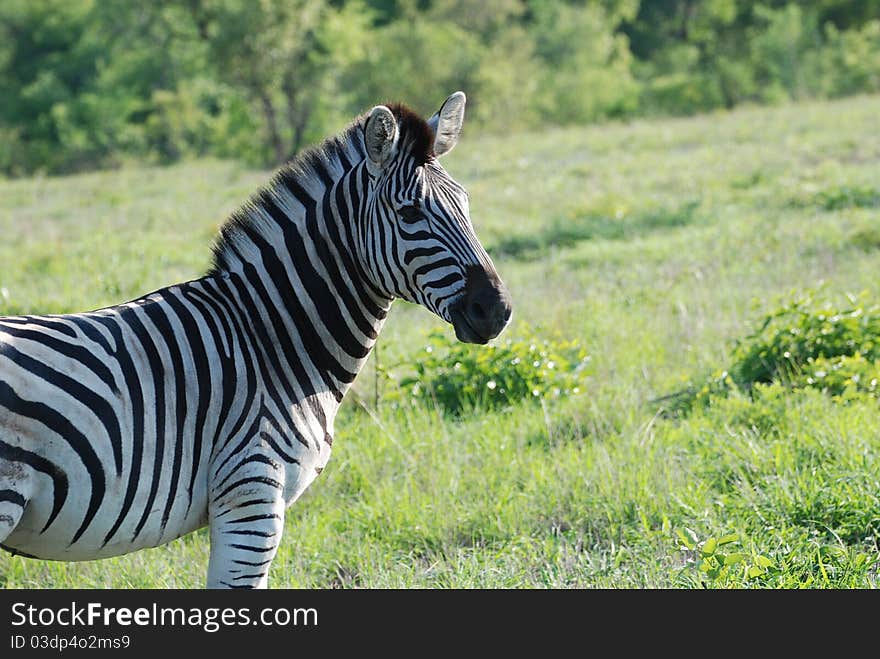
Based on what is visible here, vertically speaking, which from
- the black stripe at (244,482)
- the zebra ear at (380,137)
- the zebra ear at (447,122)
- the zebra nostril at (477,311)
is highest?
the zebra ear at (447,122)

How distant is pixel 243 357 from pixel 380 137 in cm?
88

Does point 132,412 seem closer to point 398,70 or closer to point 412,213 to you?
point 412,213

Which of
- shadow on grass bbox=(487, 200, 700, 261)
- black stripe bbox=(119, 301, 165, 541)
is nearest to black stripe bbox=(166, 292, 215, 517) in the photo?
black stripe bbox=(119, 301, 165, 541)

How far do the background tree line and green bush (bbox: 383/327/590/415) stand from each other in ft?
71.3

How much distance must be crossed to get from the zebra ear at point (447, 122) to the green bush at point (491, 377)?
2.56m

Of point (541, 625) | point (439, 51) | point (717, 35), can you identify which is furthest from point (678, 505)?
point (717, 35)

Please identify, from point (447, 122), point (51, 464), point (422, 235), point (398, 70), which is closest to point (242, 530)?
point (51, 464)

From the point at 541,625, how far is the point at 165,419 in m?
1.54

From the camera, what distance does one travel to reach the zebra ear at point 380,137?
318cm

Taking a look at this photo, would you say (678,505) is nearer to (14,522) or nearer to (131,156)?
(14,522)

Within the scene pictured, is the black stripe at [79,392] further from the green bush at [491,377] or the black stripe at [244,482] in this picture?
the green bush at [491,377]

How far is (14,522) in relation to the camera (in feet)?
8.81

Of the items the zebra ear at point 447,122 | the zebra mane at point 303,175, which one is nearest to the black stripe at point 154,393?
the zebra mane at point 303,175

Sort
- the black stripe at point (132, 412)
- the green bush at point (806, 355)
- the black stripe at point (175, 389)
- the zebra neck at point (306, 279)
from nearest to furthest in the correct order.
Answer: the black stripe at point (132, 412)
the black stripe at point (175, 389)
the zebra neck at point (306, 279)
the green bush at point (806, 355)
